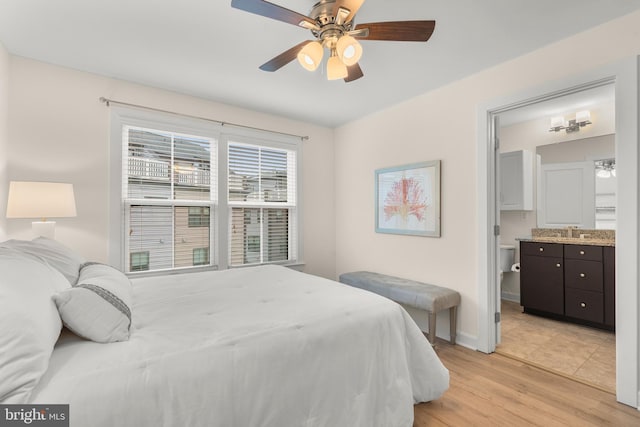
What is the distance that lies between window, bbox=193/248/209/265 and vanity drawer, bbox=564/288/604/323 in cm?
414

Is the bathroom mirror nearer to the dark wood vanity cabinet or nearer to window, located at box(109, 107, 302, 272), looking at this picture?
the dark wood vanity cabinet

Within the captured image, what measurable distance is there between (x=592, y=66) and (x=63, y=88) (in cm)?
421

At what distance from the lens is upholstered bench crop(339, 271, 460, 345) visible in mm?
2732

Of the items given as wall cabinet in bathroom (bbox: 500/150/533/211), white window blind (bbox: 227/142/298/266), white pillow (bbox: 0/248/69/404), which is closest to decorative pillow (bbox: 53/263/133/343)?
white pillow (bbox: 0/248/69/404)

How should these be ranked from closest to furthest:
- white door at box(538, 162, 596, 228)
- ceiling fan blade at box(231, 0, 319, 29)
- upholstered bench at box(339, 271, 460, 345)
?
ceiling fan blade at box(231, 0, 319, 29) < upholstered bench at box(339, 271, 460, 345) < white door at box(538, 162, 596, 228)

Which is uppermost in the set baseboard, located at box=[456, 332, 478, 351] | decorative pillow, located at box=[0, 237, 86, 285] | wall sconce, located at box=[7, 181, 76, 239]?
wall sconce, located at box=[7, 181, 76, 239]

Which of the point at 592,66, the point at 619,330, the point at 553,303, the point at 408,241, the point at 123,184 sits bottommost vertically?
the point at 553,303

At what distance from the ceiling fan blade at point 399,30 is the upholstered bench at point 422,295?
2.10 m

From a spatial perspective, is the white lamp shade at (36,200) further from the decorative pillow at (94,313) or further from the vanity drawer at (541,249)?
the vanity drawer at (541,249)

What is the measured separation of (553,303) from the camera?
3521 millimetres

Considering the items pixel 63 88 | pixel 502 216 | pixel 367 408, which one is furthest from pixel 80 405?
pixel 502 216

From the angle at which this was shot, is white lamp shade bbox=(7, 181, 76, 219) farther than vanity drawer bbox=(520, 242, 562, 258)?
No

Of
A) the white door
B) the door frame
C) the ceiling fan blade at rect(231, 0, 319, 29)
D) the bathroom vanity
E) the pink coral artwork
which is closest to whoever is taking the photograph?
the ceiling fan blade at rect(231, 0, 319, 29)

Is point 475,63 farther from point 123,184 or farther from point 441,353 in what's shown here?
point 123,184
